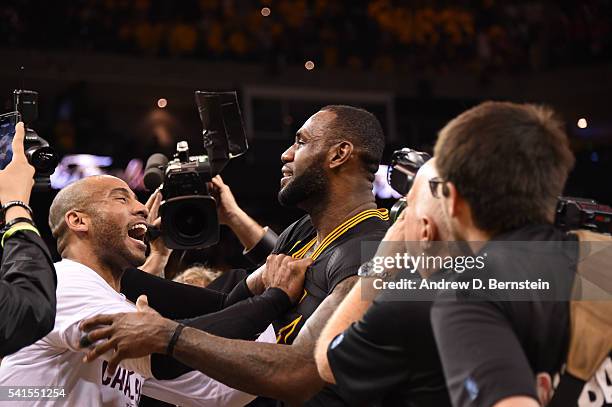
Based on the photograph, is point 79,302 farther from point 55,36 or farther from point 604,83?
point 604,83

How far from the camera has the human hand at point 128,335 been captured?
227 cm

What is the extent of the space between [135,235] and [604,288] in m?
1.91

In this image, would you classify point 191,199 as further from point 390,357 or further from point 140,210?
point 390,357

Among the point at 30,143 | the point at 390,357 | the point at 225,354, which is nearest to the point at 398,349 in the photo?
the point at 390,357

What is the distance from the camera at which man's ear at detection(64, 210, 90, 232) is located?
122 inches

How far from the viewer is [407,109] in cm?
1300

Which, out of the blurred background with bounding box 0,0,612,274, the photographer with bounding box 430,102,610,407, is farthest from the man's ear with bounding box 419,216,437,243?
the blurred background with bounding box 0,0,612,274

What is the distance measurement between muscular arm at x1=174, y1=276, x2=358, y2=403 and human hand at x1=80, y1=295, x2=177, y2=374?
5cm

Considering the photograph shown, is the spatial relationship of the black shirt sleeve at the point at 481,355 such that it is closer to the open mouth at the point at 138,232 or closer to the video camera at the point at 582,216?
the video camera at the point at 582,216

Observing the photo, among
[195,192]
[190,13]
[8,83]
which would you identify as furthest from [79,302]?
[190,13]

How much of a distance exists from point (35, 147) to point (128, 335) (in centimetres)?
60

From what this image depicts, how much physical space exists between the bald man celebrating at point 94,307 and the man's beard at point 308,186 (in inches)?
18.7

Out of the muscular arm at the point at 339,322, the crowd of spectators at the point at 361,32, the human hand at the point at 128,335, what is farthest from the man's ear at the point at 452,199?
the crowd of spectators at the point at 361,32

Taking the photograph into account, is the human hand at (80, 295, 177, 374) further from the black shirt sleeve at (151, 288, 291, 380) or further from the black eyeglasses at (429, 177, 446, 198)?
the black eyeglasses at (429, 177, 446, 198)
